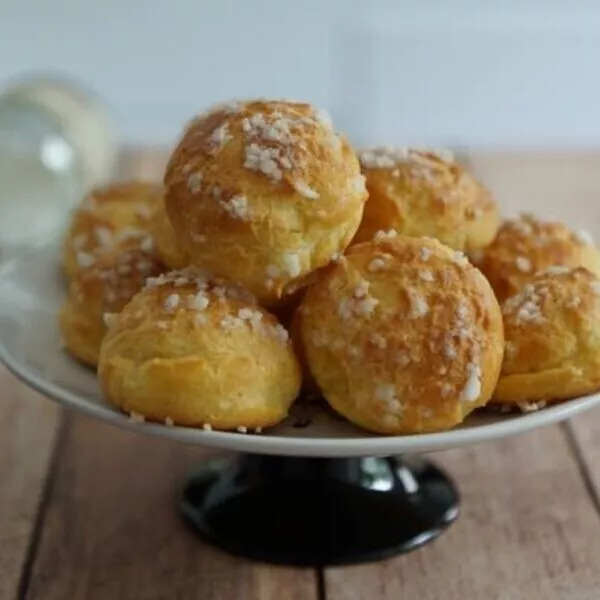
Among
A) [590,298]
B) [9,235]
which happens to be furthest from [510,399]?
[9,235]

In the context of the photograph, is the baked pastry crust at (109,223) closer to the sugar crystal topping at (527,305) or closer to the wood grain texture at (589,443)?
the sugar crystal topping at (527,305)

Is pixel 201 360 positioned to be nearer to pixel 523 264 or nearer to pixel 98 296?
pixel 98 296

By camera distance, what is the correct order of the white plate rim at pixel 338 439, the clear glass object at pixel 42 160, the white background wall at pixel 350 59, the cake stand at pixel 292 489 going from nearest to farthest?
1. the white plate rim at pixel 338 439
2. the cake stand at pixel 292 489
3. the clear glass object at pixel 42 160
4. the white background wall at pixel 350 59

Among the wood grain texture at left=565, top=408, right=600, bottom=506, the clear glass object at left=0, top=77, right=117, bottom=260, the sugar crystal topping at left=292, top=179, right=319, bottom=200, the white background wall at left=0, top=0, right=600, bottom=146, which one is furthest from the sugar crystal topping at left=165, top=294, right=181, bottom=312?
the white background wall at left=0, top=0, right=600, bottom=146

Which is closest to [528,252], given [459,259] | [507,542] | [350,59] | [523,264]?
[523,264]

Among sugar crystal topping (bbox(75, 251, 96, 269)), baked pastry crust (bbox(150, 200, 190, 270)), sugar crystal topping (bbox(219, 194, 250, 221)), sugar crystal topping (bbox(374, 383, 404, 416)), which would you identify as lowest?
sugar crystal topping (bbox(75, 251, 96, 269))

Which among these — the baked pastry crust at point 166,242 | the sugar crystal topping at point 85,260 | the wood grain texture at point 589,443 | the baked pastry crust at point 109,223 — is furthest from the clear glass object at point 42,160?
the wood grain texture at point 589,443

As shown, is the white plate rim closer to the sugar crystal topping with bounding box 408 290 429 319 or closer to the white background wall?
the sugar crystal topping with bounding box 408 290 429 319
